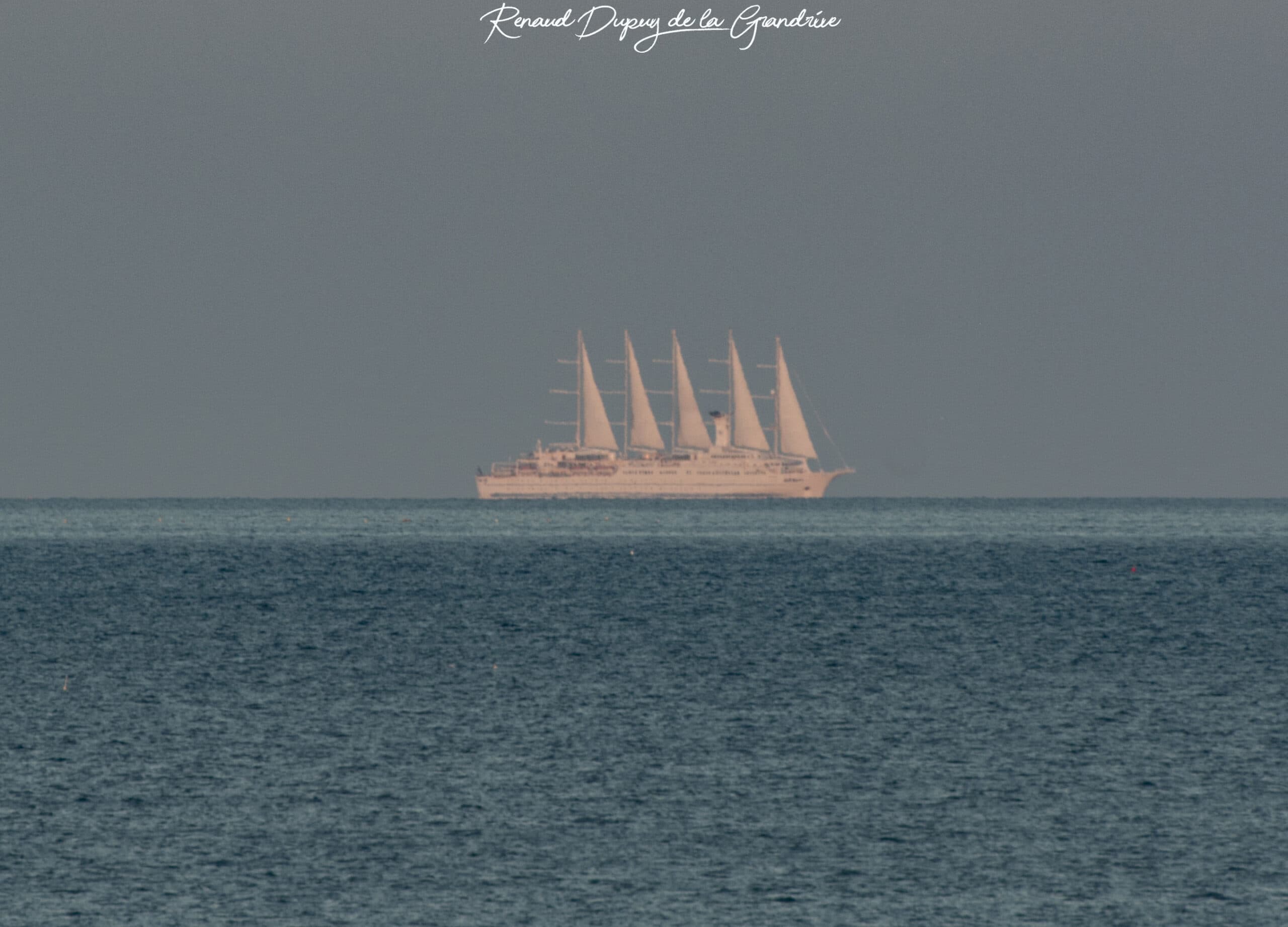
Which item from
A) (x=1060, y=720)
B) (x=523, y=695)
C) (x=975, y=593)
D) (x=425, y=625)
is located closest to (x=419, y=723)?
(x=523, y=695)

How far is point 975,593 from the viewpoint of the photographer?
7856 cm

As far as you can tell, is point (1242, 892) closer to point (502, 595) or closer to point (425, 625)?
point (425, 625)

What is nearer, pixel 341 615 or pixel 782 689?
pixel 782 689

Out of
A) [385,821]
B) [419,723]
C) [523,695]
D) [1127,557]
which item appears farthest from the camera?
[1127,557]

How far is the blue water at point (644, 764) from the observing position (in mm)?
22422

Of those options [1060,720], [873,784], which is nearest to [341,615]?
[1060,720]

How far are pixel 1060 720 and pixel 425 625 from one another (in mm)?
29770

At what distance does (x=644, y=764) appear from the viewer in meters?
30.9

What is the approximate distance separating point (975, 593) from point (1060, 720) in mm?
42417

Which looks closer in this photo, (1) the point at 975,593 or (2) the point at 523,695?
(2) the point at 523,695

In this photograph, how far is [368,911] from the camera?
70.6 feet

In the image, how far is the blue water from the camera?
22422 mm

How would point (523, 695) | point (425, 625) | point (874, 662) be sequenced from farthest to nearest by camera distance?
point (425, 625), point (874, 662), point (523, 695)

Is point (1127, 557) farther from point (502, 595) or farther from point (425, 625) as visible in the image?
Answer: point (425, 625)
